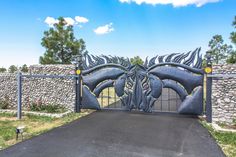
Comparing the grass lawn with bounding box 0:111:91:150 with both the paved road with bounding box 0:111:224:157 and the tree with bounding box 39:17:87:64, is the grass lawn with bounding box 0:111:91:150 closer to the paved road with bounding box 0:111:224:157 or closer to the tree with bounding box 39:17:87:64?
the paved road with bounding box 0:111:224:157

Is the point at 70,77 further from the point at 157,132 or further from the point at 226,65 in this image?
the point at 226,65

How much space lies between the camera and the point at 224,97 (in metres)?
7.66

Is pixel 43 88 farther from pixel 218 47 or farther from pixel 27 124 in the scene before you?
pixel 218 47

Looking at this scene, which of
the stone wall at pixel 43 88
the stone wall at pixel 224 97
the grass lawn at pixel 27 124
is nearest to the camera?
the grass lawn at pixel 27 124

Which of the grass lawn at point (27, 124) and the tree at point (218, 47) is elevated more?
the tree at point (218, 47)

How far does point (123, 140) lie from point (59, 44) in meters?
16.5

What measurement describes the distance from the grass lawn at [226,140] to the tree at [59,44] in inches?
620

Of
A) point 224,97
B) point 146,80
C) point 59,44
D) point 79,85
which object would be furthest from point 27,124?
point 59,44

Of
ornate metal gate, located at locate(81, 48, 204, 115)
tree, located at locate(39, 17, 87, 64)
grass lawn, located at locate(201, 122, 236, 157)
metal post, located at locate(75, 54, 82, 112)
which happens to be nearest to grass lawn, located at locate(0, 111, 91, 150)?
metal post, located at locate(75, 54, 82, 112)

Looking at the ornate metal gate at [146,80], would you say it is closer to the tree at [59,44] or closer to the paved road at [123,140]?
the paved road at [123,140]

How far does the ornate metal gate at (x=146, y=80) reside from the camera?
8.23 metres

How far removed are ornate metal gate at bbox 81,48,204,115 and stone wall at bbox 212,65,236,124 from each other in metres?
0.49

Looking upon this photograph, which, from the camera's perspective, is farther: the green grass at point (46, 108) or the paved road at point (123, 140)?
the green grass at point (46, 108)

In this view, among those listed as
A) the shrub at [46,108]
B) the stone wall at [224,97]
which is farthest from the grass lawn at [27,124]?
the stone wall at [224,97]
